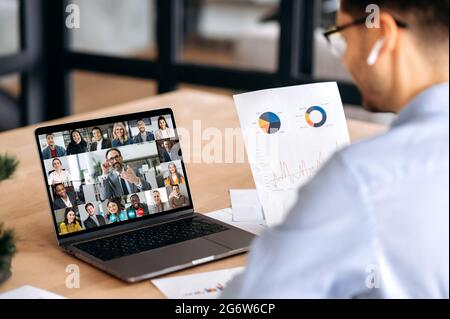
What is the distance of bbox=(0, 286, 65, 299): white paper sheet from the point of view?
1.25 metres

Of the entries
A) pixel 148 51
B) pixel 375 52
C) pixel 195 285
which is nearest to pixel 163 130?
pixel 195 285

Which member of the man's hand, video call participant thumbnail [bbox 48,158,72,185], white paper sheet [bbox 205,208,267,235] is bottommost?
white paper sheet [bbox 205,208,267,235]

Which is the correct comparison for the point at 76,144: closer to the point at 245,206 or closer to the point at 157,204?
the point at 157,204

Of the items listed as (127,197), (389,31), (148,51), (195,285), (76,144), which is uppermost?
(389,31)

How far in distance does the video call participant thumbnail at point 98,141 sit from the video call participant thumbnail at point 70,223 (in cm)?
13

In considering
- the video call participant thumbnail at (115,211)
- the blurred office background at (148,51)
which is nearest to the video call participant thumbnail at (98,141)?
the video call participant thumbnail at (115,211)

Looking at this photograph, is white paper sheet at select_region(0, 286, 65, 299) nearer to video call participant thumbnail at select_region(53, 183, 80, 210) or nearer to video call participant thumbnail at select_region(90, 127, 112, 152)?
video call participant thumbnail at select_region(53, 183, 80, 210)

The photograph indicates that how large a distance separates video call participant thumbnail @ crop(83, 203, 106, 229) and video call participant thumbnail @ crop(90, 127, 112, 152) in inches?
4.3

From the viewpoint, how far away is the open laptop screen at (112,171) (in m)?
1.46

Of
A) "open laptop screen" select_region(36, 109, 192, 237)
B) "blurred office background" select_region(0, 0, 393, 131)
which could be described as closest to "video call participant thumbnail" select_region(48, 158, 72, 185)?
"open laptop screen" select_region(36, 109, 192, 237)

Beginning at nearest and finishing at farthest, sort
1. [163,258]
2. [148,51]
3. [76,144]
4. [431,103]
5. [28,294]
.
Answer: [431,103] < [28,294] < [163,258] < [76,144] < [148,51]

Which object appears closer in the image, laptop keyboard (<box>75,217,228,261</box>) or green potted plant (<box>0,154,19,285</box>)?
green potted plant (<box>0,154,19,285</box>)

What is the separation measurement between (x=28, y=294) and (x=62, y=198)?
24 cm

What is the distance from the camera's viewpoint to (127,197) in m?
1.51
